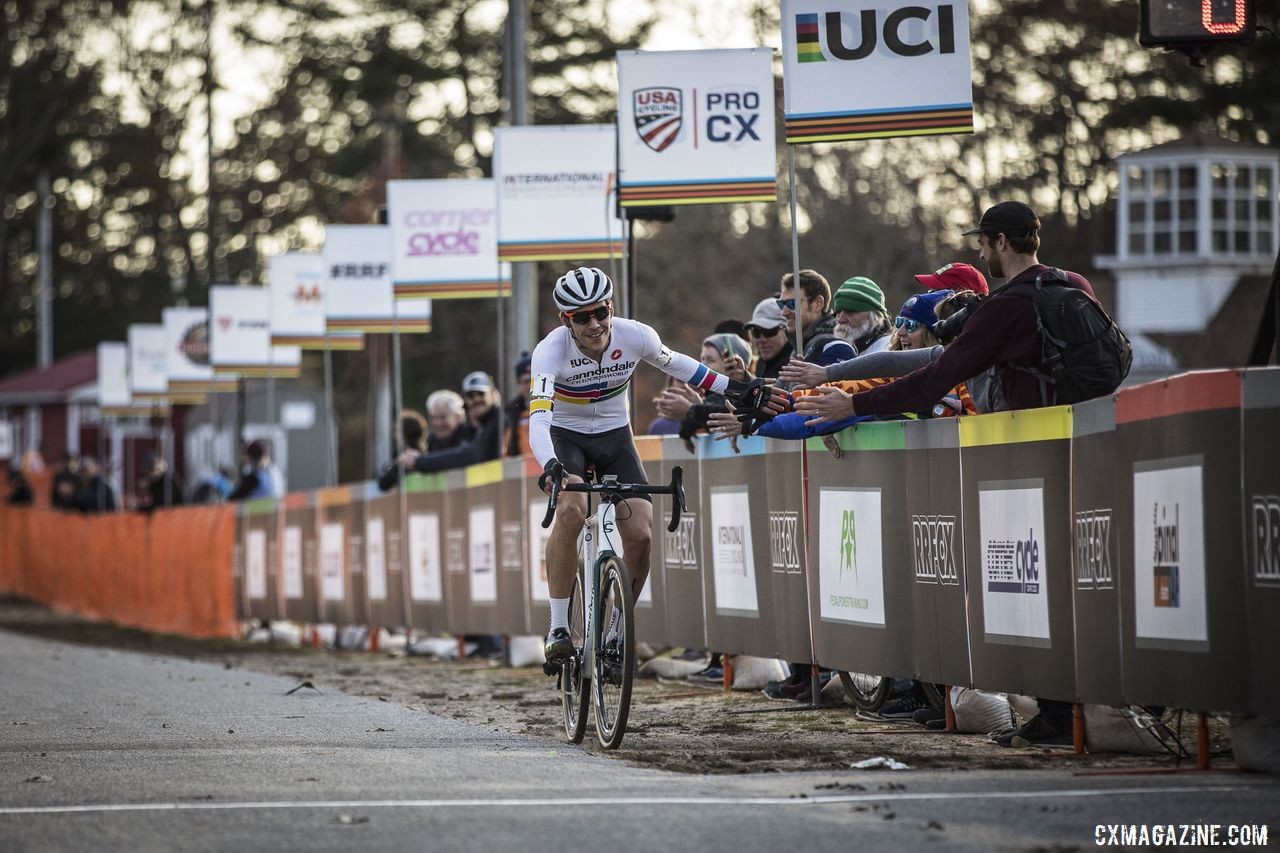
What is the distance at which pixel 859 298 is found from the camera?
11.6 m

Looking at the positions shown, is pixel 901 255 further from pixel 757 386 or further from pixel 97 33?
Result: pixel 757 386

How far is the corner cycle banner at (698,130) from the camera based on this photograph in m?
14.5

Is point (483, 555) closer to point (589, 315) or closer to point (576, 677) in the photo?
point (576, 677)

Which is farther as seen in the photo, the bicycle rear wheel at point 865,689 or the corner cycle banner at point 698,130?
the corner cycle banner at point 698,130

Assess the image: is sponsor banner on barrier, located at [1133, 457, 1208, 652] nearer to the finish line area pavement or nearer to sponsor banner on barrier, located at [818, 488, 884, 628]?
the finish line area pavement

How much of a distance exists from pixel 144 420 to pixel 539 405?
201 feet

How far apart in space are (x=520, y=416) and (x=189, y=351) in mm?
16876

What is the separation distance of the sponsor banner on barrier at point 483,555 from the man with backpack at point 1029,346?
770 centimetres

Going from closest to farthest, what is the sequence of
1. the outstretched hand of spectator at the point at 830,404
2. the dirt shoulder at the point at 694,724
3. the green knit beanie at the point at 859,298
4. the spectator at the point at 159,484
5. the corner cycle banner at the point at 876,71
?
the dirt shoulder at the point at 694,724
the outstretched hand of spectator at the point at 830,404
the green knit beanie at the point at 859,298
the corner cycle banner at the point at 876,71
the spectator at the point at 159,484

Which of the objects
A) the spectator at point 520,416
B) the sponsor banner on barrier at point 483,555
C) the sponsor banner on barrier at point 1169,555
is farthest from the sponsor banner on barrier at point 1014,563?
the sponsor banner on barrier at point 483,555

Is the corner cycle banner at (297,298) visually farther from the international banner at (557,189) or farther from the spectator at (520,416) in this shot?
the spectator at (520,416)

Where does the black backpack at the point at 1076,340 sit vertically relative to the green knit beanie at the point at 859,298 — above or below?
below

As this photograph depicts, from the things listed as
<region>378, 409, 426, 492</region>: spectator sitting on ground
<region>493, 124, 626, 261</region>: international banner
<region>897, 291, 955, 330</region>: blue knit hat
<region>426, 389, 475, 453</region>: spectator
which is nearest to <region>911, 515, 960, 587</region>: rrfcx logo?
<region>897, 291, 955, 330</region>: blue knit hat

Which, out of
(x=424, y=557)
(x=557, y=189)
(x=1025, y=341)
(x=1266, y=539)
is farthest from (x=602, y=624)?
(x=424, y=557)
